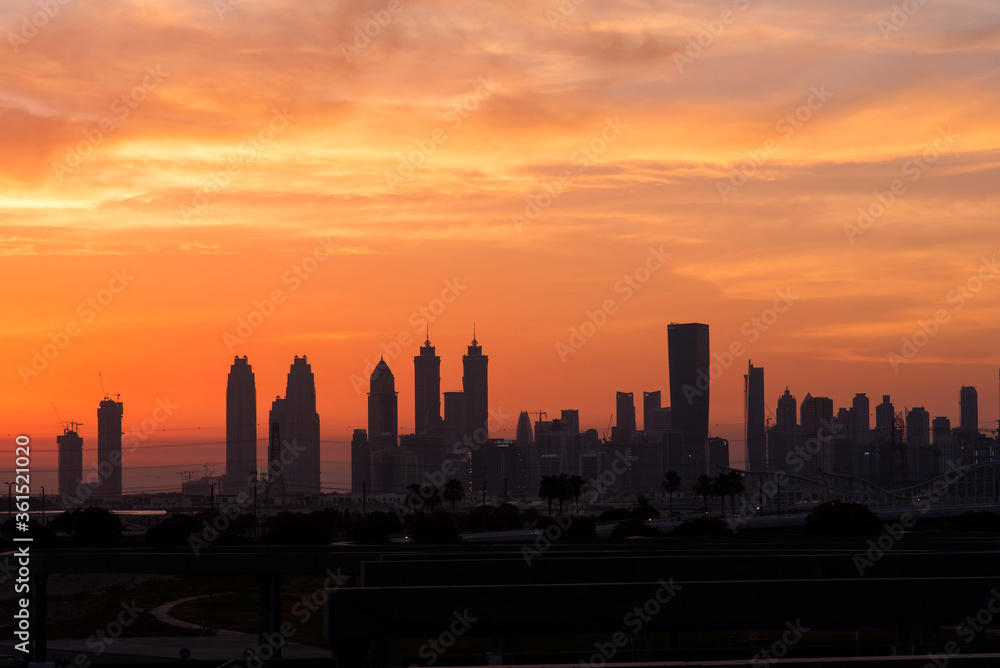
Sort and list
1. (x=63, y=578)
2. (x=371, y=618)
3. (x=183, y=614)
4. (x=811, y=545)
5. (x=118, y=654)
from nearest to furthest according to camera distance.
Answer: (x=371, y=618) < (x=811, y=545) < (x=118, y=654) < (x=183, y=614) < (x=63, y=578)

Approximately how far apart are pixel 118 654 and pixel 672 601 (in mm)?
44160

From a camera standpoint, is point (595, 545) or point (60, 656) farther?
point (60, 656)

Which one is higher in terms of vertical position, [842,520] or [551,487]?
[842,520]

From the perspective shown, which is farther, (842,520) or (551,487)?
(551,487)

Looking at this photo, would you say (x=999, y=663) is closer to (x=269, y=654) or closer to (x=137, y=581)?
(x=269, y=654)

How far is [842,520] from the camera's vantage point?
111 meters

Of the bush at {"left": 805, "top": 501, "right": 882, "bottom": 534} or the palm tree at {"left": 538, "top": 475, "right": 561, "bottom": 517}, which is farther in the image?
the palm tree at {"left": 538, "top": 475, "right": 561, "bottom": 517}

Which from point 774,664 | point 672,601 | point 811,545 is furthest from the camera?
point 811,545

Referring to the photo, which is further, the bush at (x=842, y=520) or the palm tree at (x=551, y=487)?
the palm tree at (x=551, y=487)

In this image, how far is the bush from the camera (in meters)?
110

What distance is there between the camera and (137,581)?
10612 centimetres

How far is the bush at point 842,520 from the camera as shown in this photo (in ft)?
361

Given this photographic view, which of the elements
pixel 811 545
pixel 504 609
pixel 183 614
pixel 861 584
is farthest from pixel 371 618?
pixel 183 614

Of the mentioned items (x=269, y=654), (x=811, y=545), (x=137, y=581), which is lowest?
(x=137, y=581)
